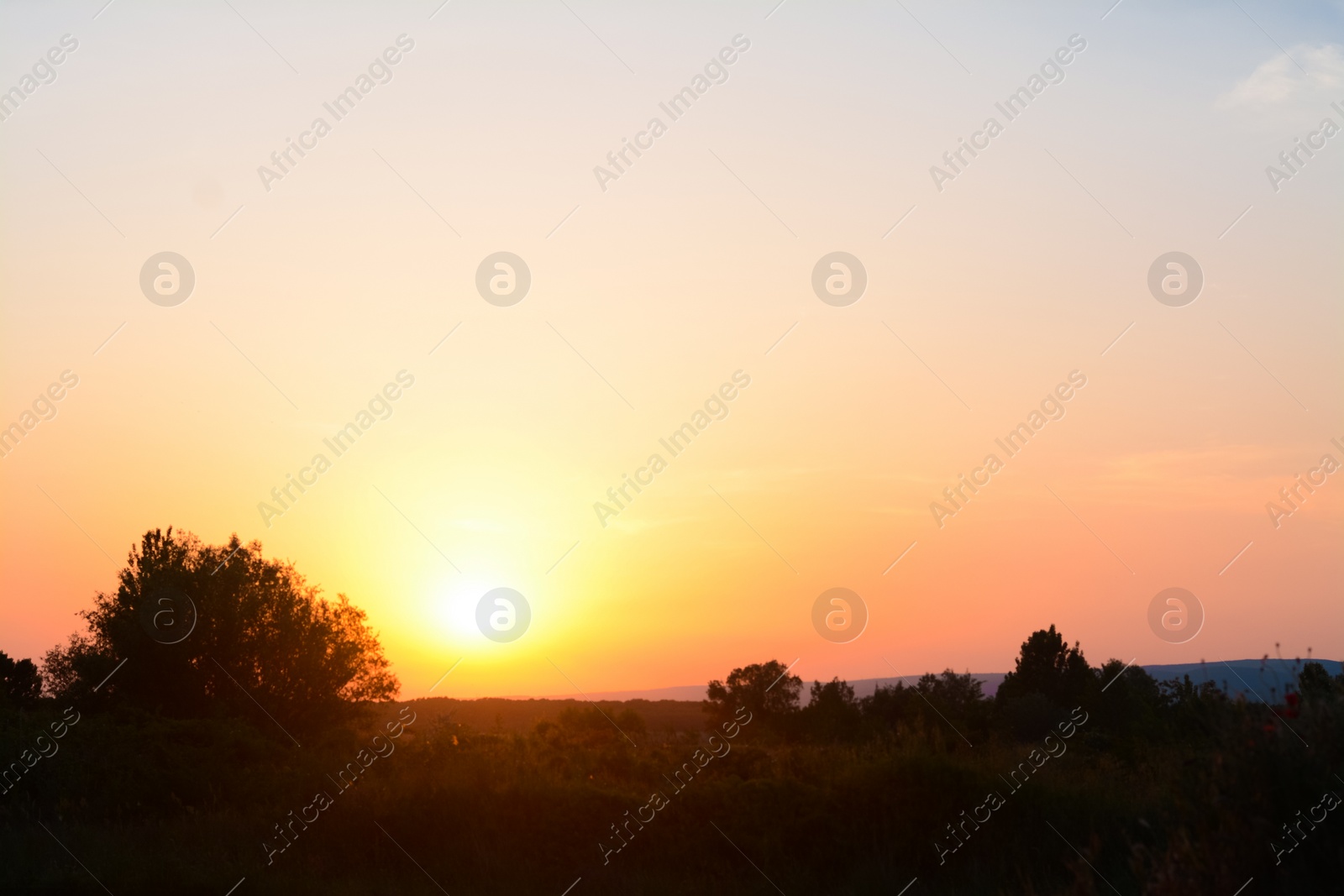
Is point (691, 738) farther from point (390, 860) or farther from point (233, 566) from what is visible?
point (233, 566)

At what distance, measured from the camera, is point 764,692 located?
36.3 m

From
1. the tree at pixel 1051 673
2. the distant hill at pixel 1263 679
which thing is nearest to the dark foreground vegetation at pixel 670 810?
the distant hill at pixel 1263 679

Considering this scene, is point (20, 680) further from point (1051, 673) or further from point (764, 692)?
point (1051, 673)

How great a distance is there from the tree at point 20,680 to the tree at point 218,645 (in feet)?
5.17

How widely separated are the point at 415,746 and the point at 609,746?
3.66m

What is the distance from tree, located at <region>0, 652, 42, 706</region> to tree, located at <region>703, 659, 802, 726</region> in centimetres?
2309

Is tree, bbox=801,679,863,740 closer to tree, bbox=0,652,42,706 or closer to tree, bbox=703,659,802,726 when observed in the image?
tree, bbox=703,659,802,726

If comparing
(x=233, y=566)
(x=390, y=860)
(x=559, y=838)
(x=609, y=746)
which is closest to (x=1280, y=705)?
(x=559, y=838)

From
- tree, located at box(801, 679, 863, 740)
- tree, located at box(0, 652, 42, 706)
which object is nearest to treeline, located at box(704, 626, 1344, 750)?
tree, located at box(801, 679, 863, 740)

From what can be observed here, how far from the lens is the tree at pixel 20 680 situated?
3228 cm

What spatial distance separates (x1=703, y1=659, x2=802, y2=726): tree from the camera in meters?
35.7

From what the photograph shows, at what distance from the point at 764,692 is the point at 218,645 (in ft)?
61.3

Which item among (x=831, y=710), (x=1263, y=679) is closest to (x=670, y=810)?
(x=1263, y=679)

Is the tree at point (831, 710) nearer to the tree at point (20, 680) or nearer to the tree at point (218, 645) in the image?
the tree at point (218, 645)
